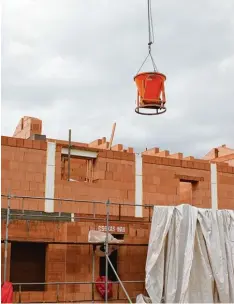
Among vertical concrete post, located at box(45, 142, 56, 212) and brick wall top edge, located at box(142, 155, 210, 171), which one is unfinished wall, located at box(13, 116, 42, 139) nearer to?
vertical concrete post, located at box(45, 142, 56, 212)

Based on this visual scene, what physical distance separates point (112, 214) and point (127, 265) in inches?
86.3

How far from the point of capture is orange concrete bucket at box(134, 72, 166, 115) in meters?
10.0

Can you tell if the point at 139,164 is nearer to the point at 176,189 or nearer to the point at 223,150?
the point at 176,189

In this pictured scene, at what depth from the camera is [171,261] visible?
12328 millimetres

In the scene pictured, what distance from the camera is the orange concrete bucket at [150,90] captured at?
10.0 m

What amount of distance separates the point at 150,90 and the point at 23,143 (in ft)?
19.5

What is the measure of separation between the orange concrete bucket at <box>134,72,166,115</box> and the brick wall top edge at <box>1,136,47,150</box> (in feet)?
18.2

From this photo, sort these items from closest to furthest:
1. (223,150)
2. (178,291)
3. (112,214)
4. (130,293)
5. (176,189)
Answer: (178,291) < (130,293) < (112,214) < (176,189) < (223,150)

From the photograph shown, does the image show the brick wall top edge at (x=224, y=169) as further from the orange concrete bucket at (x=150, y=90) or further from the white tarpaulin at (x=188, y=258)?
the orange concrete bucket at (x=150, y=90)

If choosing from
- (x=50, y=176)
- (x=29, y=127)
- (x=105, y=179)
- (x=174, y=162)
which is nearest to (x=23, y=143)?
(x=50, y=176)

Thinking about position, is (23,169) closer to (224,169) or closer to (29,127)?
(29,127)

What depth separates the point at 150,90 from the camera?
400 inches

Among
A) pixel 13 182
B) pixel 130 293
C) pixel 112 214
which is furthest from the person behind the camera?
pixel 112 214

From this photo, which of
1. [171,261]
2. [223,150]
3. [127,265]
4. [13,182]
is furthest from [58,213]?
[223,150]
